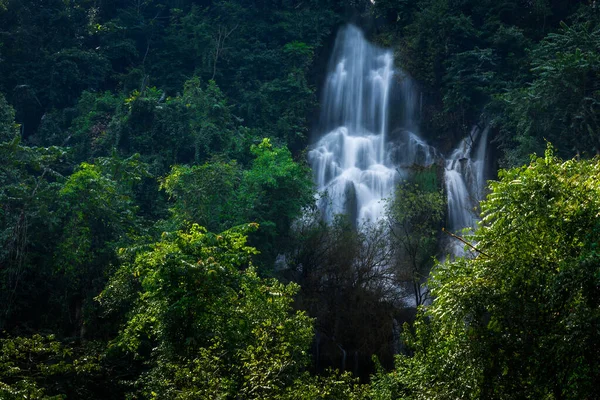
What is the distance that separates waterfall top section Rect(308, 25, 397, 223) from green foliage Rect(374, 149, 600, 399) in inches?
762

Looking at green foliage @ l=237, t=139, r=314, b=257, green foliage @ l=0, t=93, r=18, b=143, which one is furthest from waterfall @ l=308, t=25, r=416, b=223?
green foliage @ l=0, t=93, r=18, b=143

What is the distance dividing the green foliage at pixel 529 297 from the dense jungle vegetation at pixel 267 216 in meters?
0.03

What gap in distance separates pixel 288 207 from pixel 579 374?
56.0 ft

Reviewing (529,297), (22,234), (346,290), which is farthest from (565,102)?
(22,234)

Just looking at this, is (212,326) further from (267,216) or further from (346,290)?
(267,216)

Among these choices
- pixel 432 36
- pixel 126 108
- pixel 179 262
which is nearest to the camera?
pixel 179 262

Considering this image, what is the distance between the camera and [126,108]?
102 feet

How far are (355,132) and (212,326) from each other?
82.8ft

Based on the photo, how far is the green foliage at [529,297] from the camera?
24.7ft

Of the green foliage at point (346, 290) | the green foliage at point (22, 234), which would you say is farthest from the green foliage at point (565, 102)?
the green foliage at point (22, 234)

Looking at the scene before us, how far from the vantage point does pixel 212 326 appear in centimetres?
1205

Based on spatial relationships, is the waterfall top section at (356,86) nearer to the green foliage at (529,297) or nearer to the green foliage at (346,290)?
the green foliage at (346,290)

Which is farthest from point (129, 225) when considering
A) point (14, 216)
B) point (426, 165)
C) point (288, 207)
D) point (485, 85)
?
point (485, 85)

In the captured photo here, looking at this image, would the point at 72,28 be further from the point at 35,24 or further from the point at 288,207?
the point at 288,207
